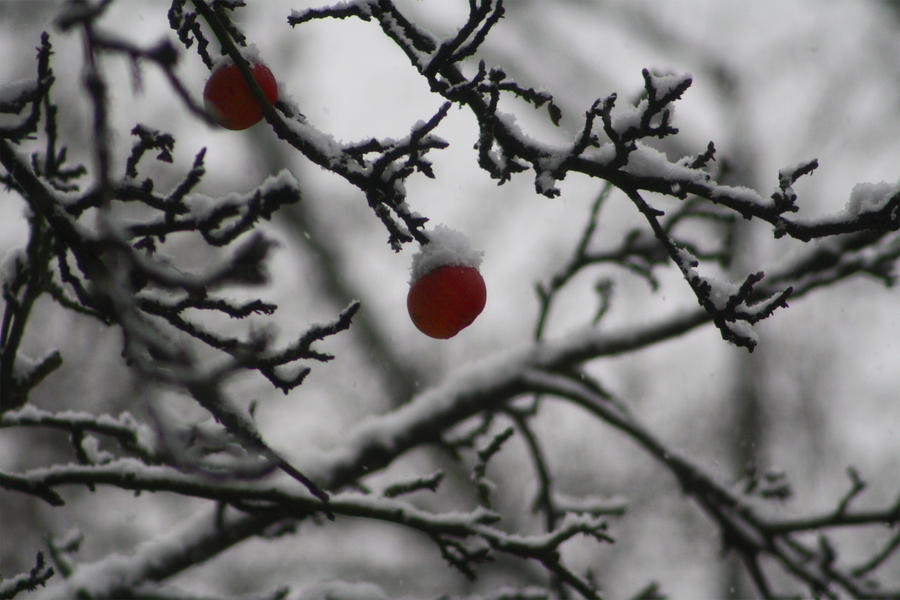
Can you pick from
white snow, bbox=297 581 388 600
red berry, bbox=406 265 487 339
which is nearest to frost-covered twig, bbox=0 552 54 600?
white snow, bbox=297 581 388 600

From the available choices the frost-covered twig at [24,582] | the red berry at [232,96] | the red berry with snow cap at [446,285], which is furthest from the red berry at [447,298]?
the frost-covered twig at [24,582]

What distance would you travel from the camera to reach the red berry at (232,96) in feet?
5.73

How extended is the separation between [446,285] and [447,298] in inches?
1.3

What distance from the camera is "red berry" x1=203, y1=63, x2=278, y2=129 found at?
68.7 inches

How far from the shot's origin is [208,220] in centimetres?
147

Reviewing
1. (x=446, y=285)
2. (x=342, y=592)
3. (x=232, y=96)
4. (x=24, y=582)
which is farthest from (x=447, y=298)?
(x=24, y=582)

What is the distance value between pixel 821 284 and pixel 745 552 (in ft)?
4.26

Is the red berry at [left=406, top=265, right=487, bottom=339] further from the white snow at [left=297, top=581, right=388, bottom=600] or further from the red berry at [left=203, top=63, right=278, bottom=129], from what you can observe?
the white snow at [left=297, top=581, right=388, bottom=600]

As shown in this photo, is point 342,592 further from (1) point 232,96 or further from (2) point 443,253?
(1) point 232,96

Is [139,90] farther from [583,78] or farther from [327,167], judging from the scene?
[583,78]

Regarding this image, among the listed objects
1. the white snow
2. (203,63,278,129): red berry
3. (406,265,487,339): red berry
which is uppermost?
(203,63,278,129): red berry

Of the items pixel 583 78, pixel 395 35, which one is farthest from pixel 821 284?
pixel 583 78

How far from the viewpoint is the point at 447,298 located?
71.1 inches

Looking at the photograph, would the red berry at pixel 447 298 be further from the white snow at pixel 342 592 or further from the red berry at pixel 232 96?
the white snow at pixel 342 592
